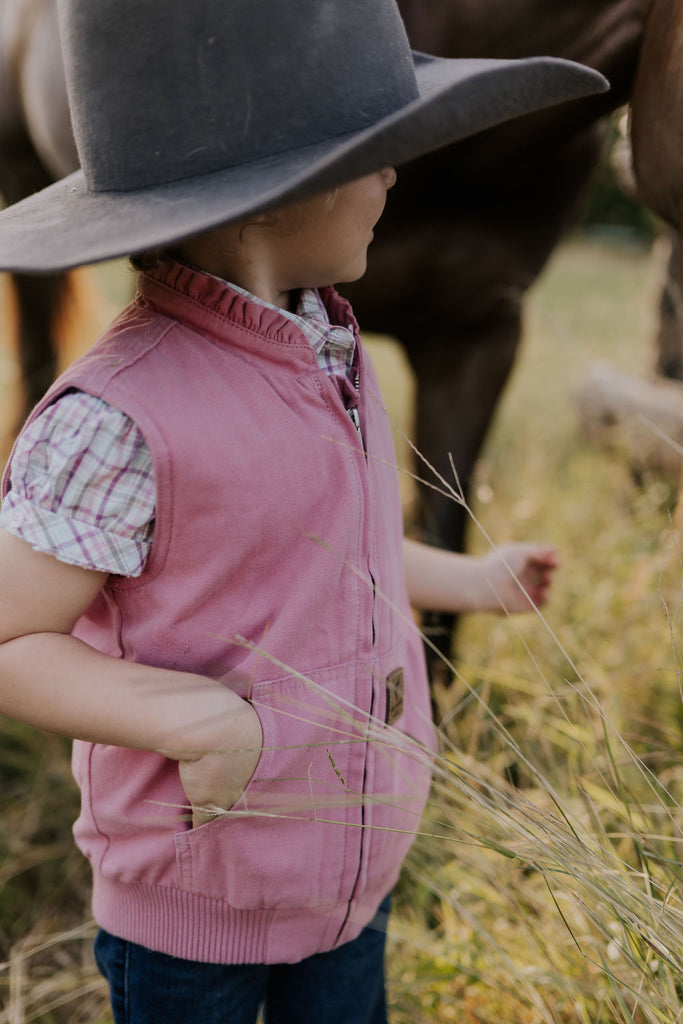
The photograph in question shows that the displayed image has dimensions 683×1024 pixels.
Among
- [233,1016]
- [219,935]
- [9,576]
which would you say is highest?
[9,576]

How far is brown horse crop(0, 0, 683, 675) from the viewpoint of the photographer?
1.18 meters

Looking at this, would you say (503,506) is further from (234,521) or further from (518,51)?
(234,521)

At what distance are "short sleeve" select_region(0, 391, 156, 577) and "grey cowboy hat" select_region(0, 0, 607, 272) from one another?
12 centimetres

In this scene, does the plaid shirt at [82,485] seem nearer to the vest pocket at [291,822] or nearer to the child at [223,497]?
the child at [223,497]

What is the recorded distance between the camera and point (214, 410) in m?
0.74

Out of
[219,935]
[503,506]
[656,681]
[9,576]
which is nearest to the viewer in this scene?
[9,576]

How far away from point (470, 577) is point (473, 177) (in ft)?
2.45

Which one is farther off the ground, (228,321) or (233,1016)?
(228,321)

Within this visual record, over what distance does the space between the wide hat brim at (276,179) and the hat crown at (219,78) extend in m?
0.02

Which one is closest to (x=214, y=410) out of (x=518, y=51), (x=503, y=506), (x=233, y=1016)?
(x=233, y=1016)

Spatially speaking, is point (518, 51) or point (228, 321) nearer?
point (228, 321)

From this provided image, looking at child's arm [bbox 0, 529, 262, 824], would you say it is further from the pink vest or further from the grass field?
the grass field

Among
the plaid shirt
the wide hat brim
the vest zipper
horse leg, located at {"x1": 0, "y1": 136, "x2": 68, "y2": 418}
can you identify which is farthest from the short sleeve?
horse leg, located at {"x1": 0, "y1": 136, "x2": 68, "y2": 418}

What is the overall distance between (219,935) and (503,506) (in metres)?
1.94
